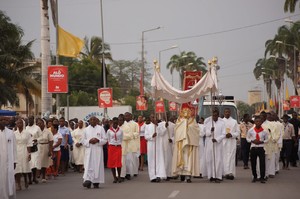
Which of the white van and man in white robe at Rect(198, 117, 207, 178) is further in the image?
the white van

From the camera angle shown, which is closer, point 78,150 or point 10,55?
point 78,150

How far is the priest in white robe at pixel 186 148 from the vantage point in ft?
67.9

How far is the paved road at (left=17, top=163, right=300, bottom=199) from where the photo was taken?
16.5 m

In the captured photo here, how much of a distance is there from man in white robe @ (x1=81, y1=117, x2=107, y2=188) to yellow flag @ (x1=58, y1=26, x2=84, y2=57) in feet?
44.3

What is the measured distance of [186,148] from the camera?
21.0 meters

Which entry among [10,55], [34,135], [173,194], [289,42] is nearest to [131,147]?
[34,135]

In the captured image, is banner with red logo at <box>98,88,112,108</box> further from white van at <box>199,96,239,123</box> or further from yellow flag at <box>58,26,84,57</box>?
white van at <box>199,96,239,123</box>

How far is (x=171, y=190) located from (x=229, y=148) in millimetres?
4481

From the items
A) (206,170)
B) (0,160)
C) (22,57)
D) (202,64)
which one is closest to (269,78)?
(202,64)

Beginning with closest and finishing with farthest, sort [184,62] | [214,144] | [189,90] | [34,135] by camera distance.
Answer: [214,144] → [34,135] → [189,90] → [184,62]

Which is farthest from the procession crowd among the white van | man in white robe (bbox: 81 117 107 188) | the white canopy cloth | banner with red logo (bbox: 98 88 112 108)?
banner with red logo (bbox: 98 88 112 108)

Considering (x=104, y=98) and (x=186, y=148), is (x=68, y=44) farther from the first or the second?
(x=186, y=148)

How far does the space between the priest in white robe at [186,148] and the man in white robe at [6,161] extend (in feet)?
20.7

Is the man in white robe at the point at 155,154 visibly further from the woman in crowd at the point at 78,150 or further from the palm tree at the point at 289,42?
the palm tree at the point at 289,42
